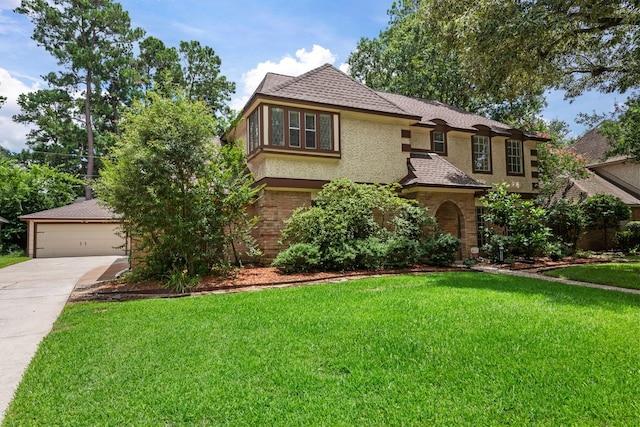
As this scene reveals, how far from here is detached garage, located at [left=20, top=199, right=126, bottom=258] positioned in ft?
80.2

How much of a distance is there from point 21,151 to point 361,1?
36.7m

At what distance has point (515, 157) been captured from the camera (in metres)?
19.1

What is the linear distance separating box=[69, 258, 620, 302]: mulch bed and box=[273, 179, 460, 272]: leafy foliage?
45 centimetres

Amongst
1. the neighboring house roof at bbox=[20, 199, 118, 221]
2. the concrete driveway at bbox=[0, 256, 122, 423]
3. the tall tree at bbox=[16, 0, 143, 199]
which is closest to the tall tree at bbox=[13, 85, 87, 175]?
the tall tree at bbox=[16, 0, 143, 199]

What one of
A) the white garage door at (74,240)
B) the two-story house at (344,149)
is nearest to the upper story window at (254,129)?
the two-story house at (344,149)

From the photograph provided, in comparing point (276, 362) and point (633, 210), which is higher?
point (633, 210)

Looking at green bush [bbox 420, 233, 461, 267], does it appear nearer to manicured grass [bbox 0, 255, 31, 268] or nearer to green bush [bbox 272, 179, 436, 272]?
green bush [bbox 272, 179, 436, 272]

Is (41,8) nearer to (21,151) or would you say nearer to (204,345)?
(21,151)


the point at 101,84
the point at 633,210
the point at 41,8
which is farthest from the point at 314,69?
the point at 41,8

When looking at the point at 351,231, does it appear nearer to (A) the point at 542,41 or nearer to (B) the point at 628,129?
(A) the point at 542,41

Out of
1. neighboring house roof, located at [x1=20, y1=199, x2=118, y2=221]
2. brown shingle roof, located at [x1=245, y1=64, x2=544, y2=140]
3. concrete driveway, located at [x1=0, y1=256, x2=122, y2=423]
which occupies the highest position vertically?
brown shingle roof, located at [x1=245, y1=64, x2=544, y2=140]

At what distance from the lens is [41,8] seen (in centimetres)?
3241

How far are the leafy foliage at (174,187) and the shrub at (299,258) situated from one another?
1344 mm

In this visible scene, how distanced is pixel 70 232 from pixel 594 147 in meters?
39.0
